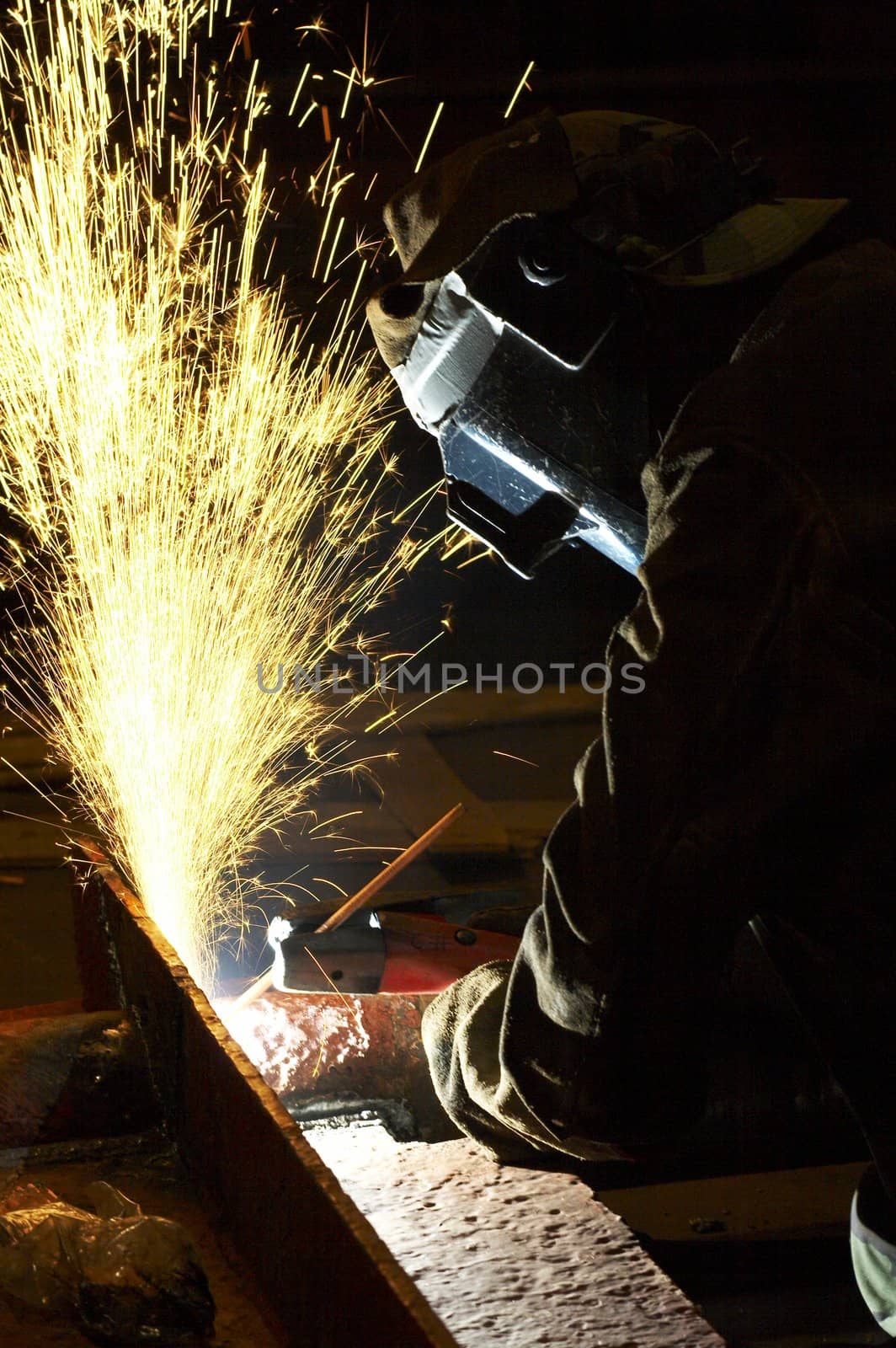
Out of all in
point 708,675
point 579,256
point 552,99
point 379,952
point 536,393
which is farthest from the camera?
point 552,99

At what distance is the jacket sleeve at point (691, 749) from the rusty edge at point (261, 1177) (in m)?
0.35

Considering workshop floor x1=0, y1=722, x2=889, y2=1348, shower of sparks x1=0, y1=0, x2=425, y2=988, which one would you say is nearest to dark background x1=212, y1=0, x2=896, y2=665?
shower of sparks x1=0, y1=0, x2=425, y2=988

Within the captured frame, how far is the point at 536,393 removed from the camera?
6.45ft

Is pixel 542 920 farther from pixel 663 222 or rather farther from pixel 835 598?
pixel 663 222

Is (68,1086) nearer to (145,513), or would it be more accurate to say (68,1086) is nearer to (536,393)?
(536,393)

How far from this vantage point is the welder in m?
1.42

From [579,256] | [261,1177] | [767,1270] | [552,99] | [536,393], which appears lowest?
[767,1270]

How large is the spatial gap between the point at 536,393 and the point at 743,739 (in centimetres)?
73

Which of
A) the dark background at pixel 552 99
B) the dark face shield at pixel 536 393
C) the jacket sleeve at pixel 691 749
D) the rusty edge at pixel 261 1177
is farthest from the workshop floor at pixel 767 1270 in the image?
the dark background at pixel 552 99

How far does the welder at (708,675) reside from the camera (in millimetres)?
1422

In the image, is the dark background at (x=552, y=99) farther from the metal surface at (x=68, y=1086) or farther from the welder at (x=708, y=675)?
the welder at (x=708, y=675)

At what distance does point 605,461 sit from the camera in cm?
192

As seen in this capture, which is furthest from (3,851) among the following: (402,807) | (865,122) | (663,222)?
(865,122)

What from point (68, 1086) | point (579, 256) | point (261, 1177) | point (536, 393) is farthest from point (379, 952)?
point (579, 256)
